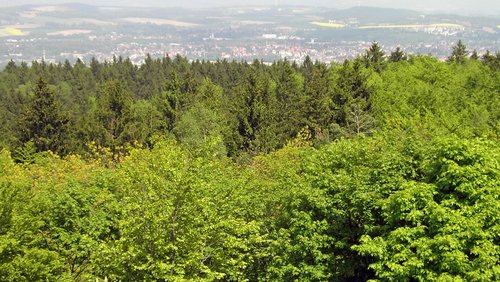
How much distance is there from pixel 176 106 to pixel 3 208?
3974 cm

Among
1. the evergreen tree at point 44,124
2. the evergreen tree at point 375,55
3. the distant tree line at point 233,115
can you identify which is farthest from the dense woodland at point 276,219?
the evergreen tree at point 375,55

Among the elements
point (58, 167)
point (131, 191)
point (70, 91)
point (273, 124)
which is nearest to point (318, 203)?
point (131, 191)

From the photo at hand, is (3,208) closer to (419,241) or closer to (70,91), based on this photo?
(419,241)

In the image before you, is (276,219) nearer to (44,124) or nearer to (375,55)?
(44,124)

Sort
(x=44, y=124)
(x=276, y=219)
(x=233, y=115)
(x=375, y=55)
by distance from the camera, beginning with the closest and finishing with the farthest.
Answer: (x=276, y=219) → (x=44, y=124) → (x=233, y=115) → (x=375, y=55)

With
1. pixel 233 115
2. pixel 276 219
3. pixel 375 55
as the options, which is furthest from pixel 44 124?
pixel 375 55

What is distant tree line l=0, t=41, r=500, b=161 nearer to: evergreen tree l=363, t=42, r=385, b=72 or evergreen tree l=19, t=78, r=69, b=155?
evergreen tree l=19, t=78, r=69, b=155

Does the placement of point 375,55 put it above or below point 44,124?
above

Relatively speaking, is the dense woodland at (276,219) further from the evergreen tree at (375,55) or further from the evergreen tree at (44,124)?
the evergreen tree at (375,55)

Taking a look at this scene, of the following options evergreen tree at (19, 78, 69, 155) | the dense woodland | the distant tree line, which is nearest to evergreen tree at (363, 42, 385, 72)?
the distant tree line

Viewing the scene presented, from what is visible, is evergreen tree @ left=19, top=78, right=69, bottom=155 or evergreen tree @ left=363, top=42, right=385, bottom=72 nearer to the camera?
evergreen tree @ left=19, top=78, right=69, bottom=155

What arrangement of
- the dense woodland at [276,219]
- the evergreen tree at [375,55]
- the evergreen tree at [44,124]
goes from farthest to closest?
the evergreen tree at [375,55]
the evergreen tree at [44,124]
the dense woodland at [276,219]

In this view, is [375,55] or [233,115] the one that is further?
[375,55]

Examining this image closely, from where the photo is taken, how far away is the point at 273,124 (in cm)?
5097
